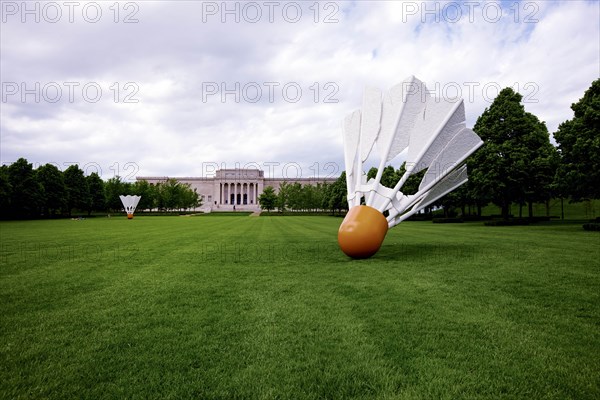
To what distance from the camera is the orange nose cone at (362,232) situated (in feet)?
30.3

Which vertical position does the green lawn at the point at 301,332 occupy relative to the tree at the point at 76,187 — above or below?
below

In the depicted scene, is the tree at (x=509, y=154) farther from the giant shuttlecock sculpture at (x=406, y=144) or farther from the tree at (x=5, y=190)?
the tree at (x=5, y=190)

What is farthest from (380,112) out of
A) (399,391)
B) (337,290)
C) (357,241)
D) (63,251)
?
(63,251)

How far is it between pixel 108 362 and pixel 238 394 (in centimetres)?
141

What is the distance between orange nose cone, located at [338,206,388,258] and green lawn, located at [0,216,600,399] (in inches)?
42.0

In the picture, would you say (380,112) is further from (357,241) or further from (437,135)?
(357,241)

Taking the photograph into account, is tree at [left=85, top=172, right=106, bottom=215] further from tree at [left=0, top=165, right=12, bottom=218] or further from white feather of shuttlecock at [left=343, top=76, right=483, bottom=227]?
white feather of shuttlecock at [left=343, top=76, right=483, bottom=227]

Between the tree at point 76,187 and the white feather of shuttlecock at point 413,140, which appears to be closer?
the white feather of shuttlecock at point 413,140

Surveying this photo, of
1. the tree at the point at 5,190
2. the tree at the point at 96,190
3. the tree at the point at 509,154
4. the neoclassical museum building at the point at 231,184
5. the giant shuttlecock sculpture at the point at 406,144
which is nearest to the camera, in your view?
the giant shuttlecock sculpture at the point at 406,144

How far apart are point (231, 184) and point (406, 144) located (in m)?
107

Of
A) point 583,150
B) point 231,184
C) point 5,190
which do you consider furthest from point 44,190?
point 231,184

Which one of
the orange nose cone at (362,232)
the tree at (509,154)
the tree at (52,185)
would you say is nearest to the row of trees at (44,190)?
the tree at (52,185)

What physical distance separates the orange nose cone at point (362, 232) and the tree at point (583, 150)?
1441 cm

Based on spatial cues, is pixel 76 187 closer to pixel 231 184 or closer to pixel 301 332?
pixel 301 332
